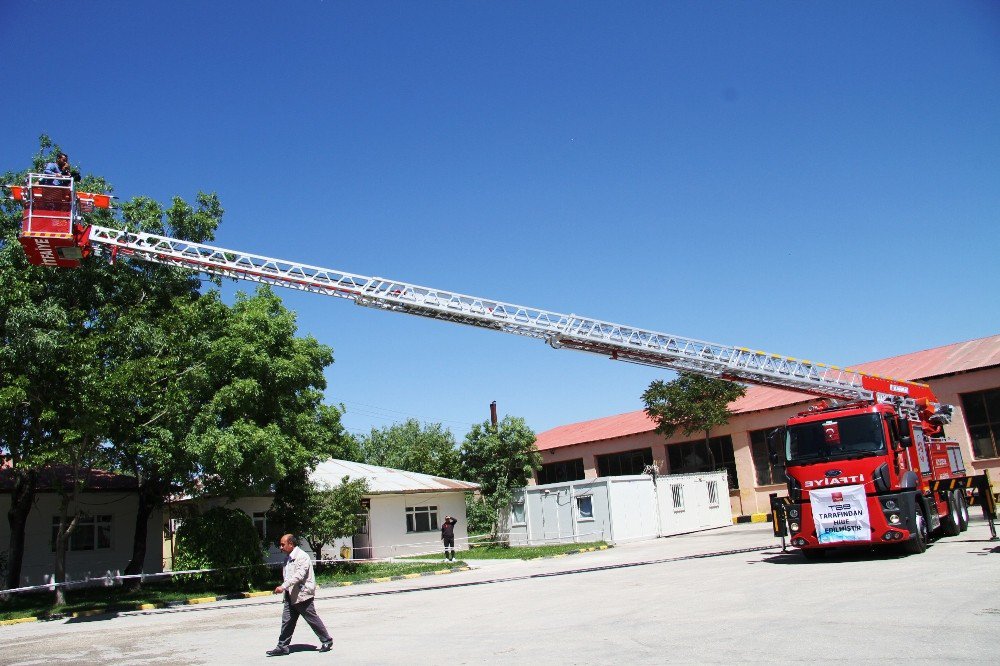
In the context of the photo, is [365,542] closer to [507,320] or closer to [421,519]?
[421,519]

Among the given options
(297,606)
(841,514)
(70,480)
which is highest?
(70,480)

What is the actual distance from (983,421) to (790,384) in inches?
730

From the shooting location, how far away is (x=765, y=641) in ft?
27.1

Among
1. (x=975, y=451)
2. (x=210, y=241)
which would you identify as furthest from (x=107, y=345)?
(x=975, y=451)

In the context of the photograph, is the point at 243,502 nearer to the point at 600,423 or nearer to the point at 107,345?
the point at 107,345

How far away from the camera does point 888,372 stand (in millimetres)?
36625

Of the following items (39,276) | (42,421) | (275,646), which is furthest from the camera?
(39,276)

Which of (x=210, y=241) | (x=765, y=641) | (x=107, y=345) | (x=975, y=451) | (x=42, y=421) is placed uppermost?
(x=210, y=241)

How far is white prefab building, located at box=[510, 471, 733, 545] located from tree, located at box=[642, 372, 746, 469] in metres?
4.33

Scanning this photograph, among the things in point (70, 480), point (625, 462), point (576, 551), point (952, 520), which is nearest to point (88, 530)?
point (70, 480)

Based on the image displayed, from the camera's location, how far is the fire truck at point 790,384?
49.7 ft

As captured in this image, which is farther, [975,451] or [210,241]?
[975,451]

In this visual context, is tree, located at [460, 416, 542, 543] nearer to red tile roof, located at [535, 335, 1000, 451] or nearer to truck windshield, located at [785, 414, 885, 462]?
red tile roof, located at [535, 335, 1000, 451]

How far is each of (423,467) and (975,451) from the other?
33508mm
